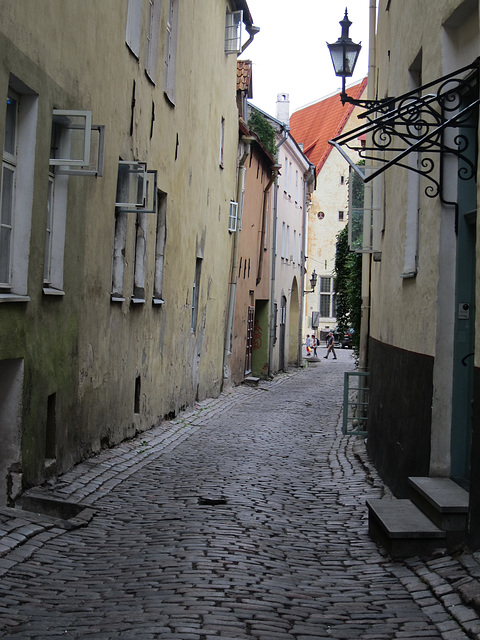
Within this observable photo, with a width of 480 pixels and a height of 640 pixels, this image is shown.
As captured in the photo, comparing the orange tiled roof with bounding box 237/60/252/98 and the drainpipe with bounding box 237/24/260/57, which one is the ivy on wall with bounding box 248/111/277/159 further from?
the drainpipe with bounding box 237/24/260/57

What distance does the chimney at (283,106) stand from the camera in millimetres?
46375

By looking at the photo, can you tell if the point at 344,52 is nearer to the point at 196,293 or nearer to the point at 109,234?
the point at 109,234

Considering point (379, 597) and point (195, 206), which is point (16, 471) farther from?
point (195, 206)

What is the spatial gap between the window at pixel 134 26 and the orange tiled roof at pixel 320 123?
51.0m

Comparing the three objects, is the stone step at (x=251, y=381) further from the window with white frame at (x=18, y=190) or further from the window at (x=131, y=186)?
the window with white frame at (x=18, y=190)

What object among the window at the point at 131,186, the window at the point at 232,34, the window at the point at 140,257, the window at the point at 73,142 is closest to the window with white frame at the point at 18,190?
the window at the point at 73,142

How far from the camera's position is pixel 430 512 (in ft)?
22.0

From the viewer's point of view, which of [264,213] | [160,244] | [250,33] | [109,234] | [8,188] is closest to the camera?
[8,188]

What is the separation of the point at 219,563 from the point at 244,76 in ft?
66.5

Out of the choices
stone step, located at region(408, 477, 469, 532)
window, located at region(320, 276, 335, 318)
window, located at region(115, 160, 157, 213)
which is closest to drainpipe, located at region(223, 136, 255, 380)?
window, located at region(115, 160, 157, 213)

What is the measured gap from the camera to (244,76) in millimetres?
24641

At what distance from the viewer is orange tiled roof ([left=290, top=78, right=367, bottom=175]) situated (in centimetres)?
6526

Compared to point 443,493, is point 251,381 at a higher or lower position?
lower

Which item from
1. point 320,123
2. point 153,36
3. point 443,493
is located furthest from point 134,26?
point 320,123
